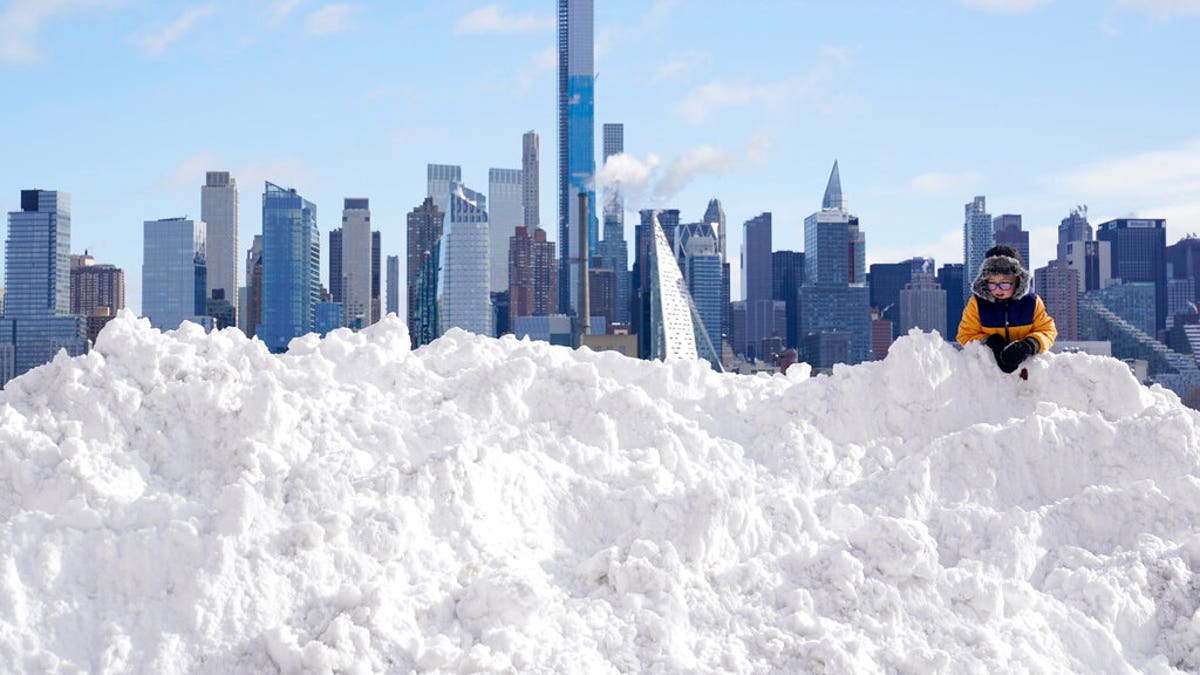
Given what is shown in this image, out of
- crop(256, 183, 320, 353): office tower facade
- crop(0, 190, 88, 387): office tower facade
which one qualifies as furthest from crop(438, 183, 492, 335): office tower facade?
crop(0, 190, 88, 387): office tower facade

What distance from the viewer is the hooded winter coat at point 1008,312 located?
7.38m

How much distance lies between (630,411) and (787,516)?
128 centimetres

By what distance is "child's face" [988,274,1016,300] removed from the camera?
7.43m

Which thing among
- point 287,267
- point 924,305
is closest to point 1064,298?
point 924,305

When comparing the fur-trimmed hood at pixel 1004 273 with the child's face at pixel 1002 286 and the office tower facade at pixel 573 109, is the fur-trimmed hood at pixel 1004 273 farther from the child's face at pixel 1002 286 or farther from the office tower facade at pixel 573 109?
the office tower facade at pixel 573 109

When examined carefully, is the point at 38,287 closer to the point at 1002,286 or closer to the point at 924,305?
the point at 924,305

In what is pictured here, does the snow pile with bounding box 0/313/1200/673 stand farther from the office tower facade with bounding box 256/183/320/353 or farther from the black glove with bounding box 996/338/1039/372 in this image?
the office tower facade with bounding box 256/183/320/353

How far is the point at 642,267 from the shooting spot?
397ft

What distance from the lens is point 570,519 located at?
5426 mm

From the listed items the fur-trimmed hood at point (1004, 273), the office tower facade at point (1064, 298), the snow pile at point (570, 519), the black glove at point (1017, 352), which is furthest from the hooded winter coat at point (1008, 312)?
the office tower facade at point (1064, 298)

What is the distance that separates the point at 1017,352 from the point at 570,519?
133 inches

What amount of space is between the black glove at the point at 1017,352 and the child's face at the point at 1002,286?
18.2 inches

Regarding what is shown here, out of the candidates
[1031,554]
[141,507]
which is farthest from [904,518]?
[141,507]

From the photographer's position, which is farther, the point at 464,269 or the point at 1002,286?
the point at 464,269
